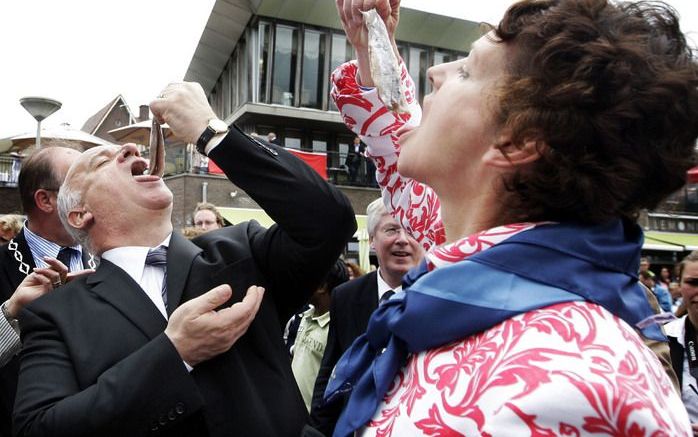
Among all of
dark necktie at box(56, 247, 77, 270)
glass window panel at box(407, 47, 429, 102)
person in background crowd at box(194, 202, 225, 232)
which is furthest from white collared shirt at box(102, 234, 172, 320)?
glass window panel at box(407, 47, 429, 102)

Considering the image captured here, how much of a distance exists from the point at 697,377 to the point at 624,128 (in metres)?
3.02

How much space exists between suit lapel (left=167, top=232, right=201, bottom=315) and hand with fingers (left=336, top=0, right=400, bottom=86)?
833 mm

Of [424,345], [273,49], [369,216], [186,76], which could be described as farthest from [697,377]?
[186,76]

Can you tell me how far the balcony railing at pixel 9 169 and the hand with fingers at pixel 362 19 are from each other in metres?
20.4

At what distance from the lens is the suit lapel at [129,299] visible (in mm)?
1766

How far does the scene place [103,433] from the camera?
1.51 m

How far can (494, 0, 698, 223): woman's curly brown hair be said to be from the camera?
954 millimetres

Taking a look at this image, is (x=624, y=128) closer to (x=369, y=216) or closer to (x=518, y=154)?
(x=518, y=154)

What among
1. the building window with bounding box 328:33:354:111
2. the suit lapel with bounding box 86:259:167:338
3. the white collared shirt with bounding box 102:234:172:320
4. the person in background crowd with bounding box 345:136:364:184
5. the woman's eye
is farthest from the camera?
the building window with bounding box 328:33:354:111

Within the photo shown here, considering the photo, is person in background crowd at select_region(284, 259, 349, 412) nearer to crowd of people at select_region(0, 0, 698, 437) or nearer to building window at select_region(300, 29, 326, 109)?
crowd of people at select_region(0, 0, 698, 437)

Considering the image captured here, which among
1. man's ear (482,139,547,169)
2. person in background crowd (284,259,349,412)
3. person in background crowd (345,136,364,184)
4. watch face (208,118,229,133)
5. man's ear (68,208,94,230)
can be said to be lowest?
person in background crowd (345,136,364,184)

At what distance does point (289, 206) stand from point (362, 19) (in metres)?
0.60

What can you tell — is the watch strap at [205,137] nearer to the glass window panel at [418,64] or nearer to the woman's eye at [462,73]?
the woman's eye at [462,73]

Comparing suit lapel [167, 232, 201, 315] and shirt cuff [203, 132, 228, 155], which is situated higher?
shirt cuff [203, 132, 228, 155]
